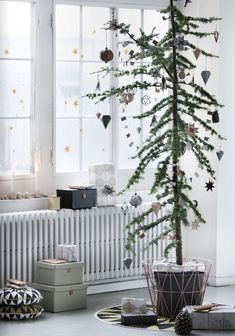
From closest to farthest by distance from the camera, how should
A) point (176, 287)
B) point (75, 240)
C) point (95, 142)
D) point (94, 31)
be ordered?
point (176, 287)
point (75, 240)
point (94, 31)
point (95, 142)

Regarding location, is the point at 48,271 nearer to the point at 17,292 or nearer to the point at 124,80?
the point at 17,292

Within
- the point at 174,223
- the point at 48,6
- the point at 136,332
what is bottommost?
the point at 136,332

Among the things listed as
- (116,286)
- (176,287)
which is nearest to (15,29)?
(116,286)

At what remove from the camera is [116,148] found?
27.5ft

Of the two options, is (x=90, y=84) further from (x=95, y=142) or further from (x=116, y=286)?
(x=116, y=286)

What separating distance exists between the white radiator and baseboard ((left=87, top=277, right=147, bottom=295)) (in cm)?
6

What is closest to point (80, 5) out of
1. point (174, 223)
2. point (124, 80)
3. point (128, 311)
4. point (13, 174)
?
point (124, 80)

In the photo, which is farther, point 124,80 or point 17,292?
point 124,80

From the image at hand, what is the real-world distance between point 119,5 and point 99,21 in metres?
0.25

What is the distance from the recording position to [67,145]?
26.6 feet

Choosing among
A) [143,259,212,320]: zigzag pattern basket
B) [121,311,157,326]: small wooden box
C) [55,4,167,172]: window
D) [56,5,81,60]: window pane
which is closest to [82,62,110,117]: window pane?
[55,4,167,172]: window

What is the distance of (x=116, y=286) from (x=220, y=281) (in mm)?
962

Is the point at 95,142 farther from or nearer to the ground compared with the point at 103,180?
farther from the ground

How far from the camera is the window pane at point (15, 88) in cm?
771
